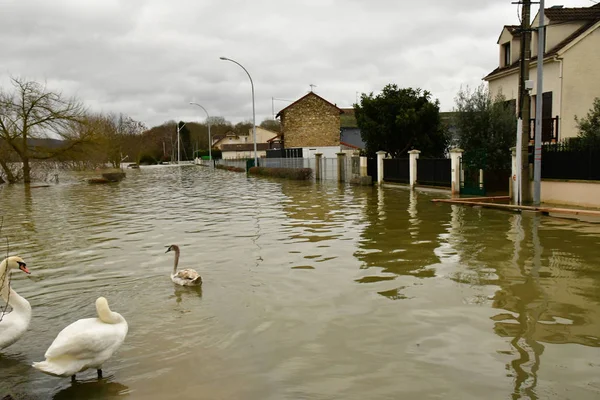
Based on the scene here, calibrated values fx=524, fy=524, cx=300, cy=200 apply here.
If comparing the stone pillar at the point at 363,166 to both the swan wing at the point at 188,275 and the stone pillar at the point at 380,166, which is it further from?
the swan wing at the point at 188,275

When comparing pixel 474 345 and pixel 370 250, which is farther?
pixel 370 250

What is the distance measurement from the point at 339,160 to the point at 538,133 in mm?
17783

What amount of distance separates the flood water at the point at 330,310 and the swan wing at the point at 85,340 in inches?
12.9

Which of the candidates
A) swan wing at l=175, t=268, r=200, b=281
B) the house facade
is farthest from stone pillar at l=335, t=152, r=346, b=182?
swan wing at l=175, t=268, r=200, b=281

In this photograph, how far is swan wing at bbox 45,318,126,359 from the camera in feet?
15.2

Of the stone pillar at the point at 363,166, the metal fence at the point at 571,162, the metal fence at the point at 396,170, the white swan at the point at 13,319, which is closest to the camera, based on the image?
the white swan at the point at 13,319

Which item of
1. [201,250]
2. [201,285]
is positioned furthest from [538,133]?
[201,285]

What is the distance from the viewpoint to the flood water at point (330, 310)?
466 cm

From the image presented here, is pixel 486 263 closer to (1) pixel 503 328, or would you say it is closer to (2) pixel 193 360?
(1) pixel 503 328

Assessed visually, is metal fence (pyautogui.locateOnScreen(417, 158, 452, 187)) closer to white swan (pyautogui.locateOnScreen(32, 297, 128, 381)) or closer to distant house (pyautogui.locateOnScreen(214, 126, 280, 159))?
white swan (pyautogui.locateOnScreen(32, 297, 128, 381))

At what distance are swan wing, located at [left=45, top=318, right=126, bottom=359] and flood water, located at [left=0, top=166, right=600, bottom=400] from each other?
33cm

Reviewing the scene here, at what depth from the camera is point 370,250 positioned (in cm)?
1045

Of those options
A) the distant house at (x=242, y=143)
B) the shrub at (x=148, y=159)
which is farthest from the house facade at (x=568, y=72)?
the shrub at (x=148, y=159)

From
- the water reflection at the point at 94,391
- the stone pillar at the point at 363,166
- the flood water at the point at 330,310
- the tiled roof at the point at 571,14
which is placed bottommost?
the water reflection at the point at 94,391
